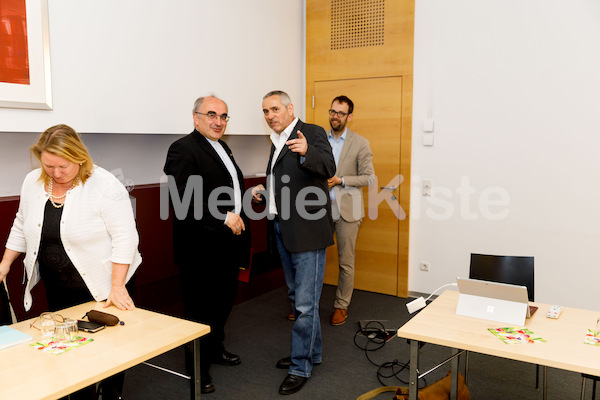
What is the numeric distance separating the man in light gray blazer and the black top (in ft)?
7.63

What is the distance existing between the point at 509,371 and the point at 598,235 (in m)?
1.48

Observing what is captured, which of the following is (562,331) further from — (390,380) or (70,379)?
(70,379)

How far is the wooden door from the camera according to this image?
469 centimetres

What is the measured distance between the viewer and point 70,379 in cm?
150

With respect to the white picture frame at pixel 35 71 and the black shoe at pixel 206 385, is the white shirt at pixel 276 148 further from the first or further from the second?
the white picture frame at pixel 35 71

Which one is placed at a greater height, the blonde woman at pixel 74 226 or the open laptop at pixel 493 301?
the blonde woman at pixel 74 226

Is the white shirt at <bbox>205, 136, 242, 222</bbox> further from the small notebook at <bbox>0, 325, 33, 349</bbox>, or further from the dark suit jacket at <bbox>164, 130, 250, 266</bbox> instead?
the small notebook at <bbox>0, 325, 33, 349</bbox>

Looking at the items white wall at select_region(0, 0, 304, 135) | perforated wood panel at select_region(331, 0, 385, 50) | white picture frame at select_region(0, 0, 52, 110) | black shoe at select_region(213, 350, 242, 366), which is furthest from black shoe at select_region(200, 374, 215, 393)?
perforated wood panel at select_region(331, 0, 385, 50)

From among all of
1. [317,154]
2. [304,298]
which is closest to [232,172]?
[317,154]

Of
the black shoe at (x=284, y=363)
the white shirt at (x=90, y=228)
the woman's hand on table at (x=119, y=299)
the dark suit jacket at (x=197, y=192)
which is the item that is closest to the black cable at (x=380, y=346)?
the black shoe at (x=284, y=363)

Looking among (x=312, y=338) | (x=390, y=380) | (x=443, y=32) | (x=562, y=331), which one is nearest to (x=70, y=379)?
(x=312, y=338)

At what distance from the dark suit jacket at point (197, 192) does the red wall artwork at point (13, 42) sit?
0.92m

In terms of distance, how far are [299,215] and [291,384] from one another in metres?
1.01

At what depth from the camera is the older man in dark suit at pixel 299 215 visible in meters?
2.83
